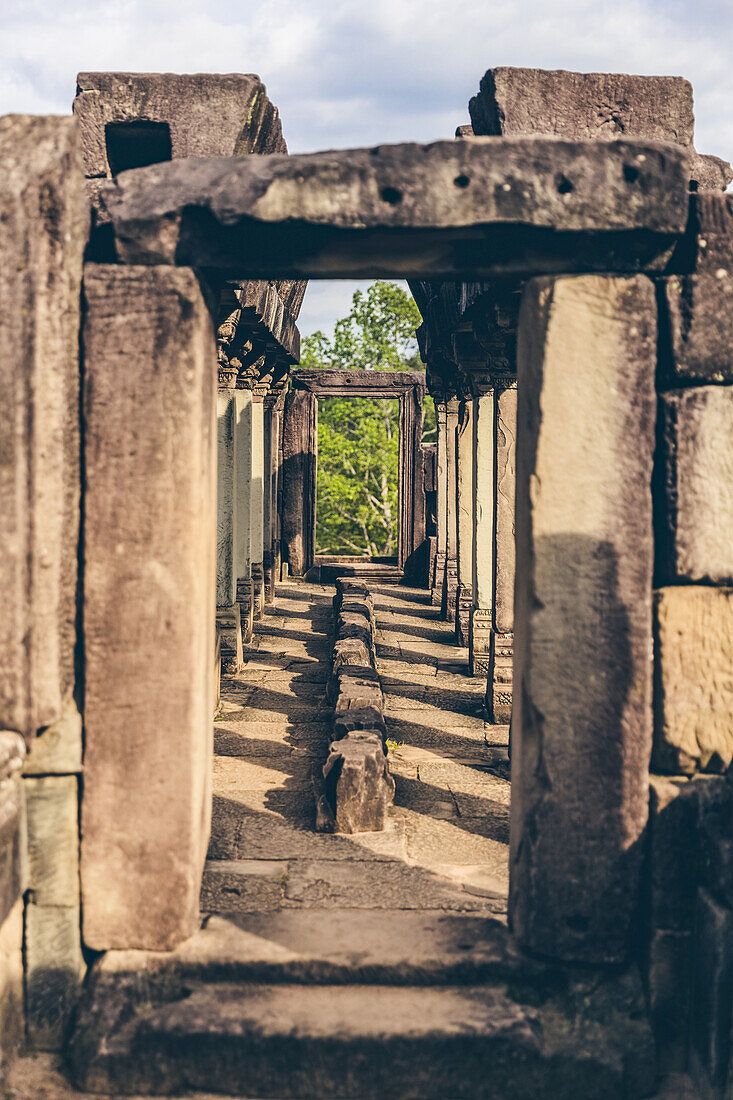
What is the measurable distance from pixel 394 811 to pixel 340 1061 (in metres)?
2.11

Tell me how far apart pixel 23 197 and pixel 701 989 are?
10.7 ft

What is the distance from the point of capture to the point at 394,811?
4.79 metres

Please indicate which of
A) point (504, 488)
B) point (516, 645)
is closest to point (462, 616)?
point (504, 488)

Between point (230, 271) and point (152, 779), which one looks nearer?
point (152, 779)

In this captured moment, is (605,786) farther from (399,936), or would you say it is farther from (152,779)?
(152,779)

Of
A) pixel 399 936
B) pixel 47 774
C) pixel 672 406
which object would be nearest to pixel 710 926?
pixel 399 936

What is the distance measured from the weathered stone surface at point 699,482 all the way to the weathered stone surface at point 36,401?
1988 millimetres

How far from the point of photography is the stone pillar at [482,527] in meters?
7.89

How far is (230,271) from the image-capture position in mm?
Result: 3088

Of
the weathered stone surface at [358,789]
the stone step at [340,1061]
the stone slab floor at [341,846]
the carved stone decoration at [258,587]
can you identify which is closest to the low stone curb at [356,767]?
the weathered stone surface at [358,789]

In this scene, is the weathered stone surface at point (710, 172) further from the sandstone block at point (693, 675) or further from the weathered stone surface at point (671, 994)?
the weathered stone surface at point (671, 994)

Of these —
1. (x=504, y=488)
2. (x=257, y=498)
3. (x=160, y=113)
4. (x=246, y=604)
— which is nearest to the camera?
(x=160, y=113)

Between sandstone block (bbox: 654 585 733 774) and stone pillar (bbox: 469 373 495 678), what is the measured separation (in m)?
4.87

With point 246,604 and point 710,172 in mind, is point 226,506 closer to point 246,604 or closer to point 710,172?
point 246,604
